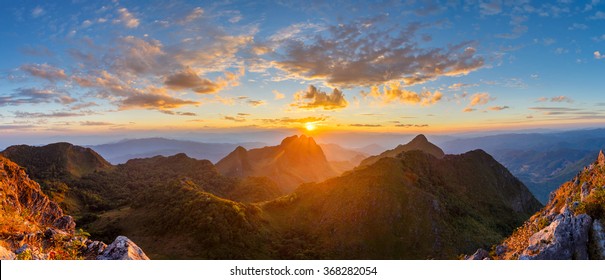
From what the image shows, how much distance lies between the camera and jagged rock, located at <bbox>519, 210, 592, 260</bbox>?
18859mm

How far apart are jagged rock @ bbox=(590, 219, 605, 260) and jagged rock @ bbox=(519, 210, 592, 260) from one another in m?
0.27

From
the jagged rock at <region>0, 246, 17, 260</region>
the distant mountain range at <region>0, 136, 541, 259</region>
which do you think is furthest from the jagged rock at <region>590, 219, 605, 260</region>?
the distant mountain range at <region>0, 136, 541, 259</region>

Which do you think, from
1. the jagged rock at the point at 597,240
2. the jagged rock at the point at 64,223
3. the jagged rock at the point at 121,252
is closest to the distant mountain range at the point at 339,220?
the jagged rock at the point at 64,223

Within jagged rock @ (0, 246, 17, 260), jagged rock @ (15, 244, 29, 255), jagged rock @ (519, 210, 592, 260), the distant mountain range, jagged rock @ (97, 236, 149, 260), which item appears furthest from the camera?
the distant mountain range

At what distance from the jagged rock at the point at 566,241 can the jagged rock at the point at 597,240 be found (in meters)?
0.27

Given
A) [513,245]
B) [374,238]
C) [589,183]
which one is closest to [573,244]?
[513,245]

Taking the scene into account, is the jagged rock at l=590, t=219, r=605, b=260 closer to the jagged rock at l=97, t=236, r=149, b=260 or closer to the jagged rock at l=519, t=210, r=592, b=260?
the jagged rock at l=519, t=210, r=592, b=260

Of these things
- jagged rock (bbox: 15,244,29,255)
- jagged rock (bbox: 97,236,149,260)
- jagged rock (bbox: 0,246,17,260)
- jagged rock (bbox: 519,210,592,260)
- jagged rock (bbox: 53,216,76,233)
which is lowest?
jagged rock (bbox: 53,216,76,233)

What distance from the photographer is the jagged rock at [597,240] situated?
717 inches

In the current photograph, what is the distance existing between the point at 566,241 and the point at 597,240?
147 cm

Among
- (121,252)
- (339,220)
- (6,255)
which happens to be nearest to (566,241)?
(121,252)

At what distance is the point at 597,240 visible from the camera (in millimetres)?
18422

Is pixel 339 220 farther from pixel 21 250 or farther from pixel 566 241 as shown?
pixel 21 250

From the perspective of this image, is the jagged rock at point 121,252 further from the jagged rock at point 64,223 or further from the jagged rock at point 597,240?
the jagged rock at point 64,223
